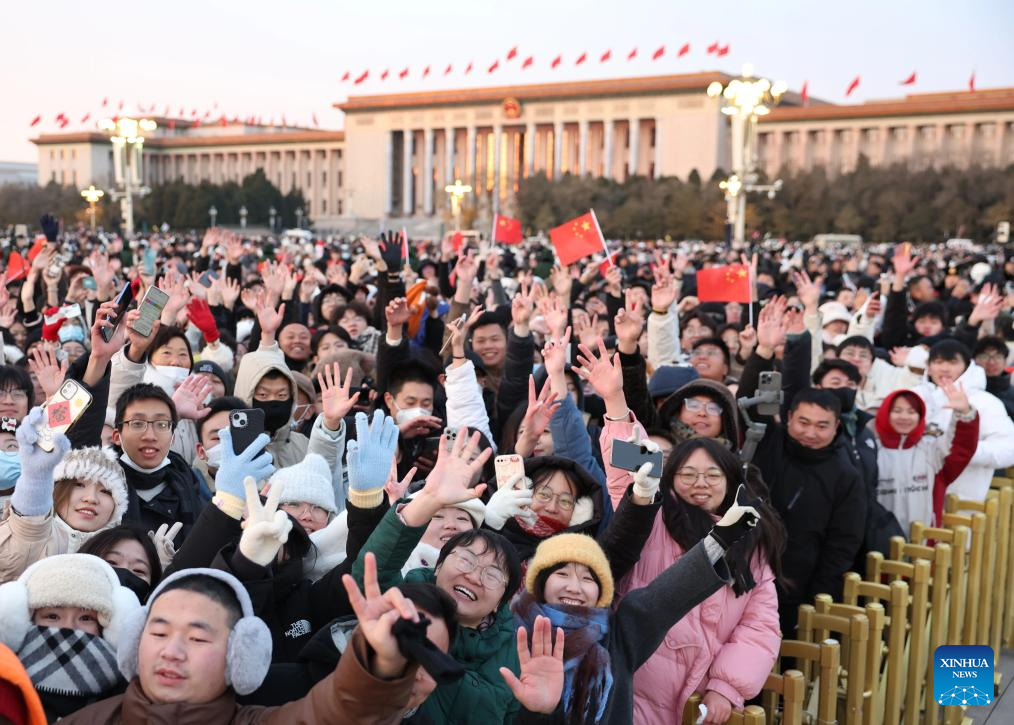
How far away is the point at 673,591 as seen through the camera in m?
3.04

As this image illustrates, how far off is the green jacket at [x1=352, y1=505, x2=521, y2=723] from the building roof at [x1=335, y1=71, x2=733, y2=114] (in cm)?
6517

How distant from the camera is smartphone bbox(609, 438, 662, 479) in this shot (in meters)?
3.22

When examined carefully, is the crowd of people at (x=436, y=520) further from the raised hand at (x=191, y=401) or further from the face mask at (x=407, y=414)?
the face mask at (x=407, y=414)

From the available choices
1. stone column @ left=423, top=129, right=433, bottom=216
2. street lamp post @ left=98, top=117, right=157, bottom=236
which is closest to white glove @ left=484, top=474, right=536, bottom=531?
street lamp post @ left=98, top=117, right=157, bottom=236

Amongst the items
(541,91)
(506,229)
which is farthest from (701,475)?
(541,91)

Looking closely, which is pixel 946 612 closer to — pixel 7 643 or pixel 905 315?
pixel 7 643

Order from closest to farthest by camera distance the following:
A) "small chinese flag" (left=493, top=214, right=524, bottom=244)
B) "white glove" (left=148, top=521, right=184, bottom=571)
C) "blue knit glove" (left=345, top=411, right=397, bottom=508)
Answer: "blue knit glove" (left=345, top=411, right=397, bottom=508)
"white glove" (left=148, top=521, right=184, bottom=571)
"small chinese flag" (left=493, top=214, right=524, bottom=244)

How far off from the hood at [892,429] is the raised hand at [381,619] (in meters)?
4.02

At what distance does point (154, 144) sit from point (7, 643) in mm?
99632

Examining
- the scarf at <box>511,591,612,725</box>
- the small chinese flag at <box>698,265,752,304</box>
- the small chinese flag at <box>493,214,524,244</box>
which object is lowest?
the scarf at <box>511,591,612,725</box>

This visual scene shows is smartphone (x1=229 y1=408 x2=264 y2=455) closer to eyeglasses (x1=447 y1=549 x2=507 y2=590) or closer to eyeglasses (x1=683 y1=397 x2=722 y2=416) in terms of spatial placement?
eyeglasses (x1=447 y1=549 x2=507 y2=590)

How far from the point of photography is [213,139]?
9162cm

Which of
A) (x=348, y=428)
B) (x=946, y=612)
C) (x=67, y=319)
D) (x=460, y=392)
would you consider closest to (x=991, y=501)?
(x=946, y=612)

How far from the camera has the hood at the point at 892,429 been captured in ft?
17.9
